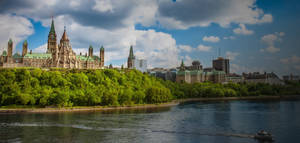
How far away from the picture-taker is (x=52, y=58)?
426ft

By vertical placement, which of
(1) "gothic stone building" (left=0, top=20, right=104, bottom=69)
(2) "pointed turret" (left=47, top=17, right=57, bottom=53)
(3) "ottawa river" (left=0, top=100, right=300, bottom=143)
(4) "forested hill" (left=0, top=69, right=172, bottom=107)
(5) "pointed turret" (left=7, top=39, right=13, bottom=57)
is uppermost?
(2) "pointed turret" (left=47, top=17, right=57, bottom=53)

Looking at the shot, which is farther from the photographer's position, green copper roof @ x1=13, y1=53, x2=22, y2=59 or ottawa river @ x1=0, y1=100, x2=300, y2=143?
green copper roof @ x1=13, y1=53, x2=22, y2=59

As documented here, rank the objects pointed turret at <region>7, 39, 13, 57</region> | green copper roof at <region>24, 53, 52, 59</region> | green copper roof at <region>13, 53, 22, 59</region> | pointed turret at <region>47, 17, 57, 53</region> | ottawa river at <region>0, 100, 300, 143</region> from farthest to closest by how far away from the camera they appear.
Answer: pointed turret at <region>47, 17, 57, 53</region> < pointed turret at <region>7, 39, 13, 57</region> < green copper roof at <region>13, 53, 22, 59</region> < green copper roof at <region>24, 53, 52, 59</region> < ottawa river at <region>0, 100, 300, 143</region>

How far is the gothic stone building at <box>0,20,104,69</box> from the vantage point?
128 meters

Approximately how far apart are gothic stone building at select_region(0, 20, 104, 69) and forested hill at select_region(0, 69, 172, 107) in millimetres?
39129

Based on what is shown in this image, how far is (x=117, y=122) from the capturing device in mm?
47531

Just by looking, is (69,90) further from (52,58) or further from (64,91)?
(52,58)

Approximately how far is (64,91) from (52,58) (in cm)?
6138

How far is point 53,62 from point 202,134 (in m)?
106

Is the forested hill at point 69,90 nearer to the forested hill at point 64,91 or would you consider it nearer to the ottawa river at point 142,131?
the forested hill at point 64,91

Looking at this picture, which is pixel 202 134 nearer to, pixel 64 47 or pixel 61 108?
pixel 61 108

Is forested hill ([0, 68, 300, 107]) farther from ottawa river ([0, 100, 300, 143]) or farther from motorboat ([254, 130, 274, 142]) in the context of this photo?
motorboat ([254, 130, 274, 142])

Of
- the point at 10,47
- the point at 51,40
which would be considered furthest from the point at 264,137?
the point at 10,47

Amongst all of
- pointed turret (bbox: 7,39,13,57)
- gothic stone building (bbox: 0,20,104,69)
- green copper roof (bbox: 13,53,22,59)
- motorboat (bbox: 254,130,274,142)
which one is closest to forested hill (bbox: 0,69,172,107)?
gothic stone building (bbox: 0,20,104,69)
